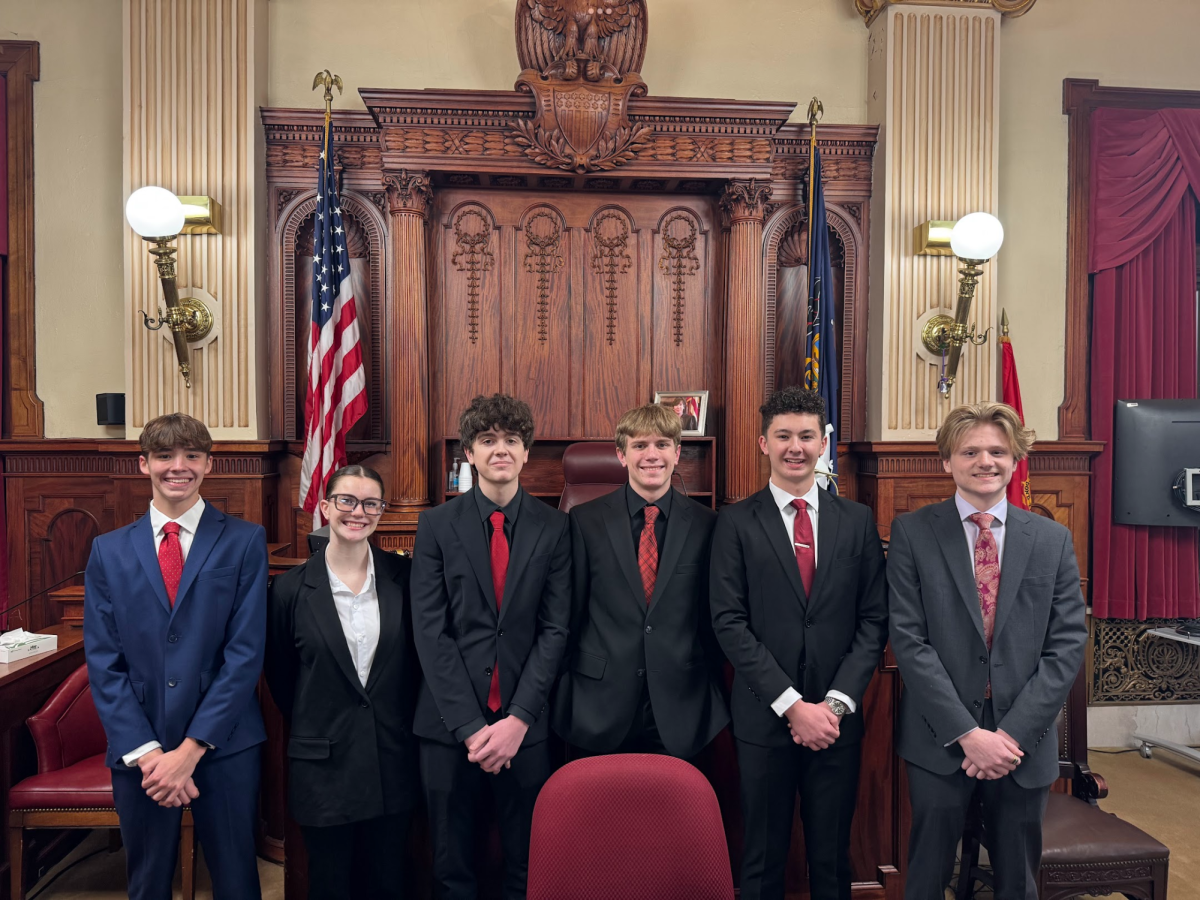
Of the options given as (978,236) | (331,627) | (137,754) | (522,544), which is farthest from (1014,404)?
(137,754)

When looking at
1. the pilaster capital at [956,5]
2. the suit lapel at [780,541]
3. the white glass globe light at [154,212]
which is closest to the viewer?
the suit lapel at [780,541]

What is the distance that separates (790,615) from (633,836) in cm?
87

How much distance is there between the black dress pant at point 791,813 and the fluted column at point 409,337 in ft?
8.74

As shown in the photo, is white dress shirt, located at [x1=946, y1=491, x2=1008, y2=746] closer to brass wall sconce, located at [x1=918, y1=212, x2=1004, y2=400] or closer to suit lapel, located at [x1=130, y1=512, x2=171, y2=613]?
suit lapel, located at [x1=130, y1=512, x2=171, y2=613]

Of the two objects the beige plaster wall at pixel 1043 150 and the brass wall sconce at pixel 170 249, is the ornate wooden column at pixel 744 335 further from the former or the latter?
the brass wall sconce at pixel 170 249

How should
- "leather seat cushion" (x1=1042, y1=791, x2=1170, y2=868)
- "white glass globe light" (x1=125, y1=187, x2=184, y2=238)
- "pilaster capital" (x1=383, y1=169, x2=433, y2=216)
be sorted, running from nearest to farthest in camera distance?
1. "leather seat cushion" (x1=1042, y1=791, x2=1170, y2=868)
2. "white glass globe light" (x1=125, y1=187, x2=184, y2=238)
3. "pilaster capital" (x1=383, y1=169, x2=433, y2=216)

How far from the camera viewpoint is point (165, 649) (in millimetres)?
2121

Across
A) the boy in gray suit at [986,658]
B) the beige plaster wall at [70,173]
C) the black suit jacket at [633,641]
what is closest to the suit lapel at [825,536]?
the boy in gray suit at [986,658]

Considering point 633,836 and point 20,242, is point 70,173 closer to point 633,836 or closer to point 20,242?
point 20,242

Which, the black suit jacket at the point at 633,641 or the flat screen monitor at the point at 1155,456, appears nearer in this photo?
the black suit jacket at the point at 633,641

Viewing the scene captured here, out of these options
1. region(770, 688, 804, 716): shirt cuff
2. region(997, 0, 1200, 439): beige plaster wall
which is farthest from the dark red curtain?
region(770, 688, 804, 716): shirt cuff

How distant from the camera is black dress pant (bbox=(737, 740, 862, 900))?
222 cm

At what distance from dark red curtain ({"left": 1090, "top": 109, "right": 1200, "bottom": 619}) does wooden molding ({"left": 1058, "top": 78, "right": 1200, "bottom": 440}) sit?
2.2 inches

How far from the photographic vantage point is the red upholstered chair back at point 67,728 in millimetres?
2799
